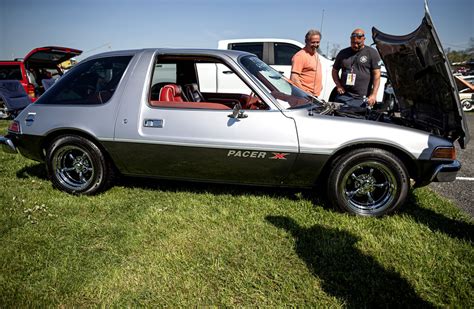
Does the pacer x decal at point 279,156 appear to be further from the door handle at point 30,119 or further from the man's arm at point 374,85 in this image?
the door handle at point 30,119

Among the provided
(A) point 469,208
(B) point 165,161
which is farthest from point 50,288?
(A) point 469,208

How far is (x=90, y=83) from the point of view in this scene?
11.3 feet

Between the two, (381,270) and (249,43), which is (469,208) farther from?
(249,43)

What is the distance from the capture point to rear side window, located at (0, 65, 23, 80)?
29.9 feet

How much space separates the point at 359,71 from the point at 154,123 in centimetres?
298

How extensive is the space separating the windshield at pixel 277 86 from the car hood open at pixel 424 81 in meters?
0.96

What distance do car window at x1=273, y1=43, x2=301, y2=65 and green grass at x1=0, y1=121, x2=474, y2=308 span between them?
5123 mm

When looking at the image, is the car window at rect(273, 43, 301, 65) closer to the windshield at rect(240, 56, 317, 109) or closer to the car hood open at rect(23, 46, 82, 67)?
the windshield at rect(240, 56, 317, 109)

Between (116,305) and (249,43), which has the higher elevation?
(249,43)

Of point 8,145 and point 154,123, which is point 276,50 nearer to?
point 154,123

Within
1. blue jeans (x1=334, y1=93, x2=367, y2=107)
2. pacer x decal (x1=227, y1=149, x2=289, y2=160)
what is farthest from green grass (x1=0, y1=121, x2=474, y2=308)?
blue jeans (x1=334, y1=93, x2=367, y2=107)

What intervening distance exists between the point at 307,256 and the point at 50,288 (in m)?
1.80

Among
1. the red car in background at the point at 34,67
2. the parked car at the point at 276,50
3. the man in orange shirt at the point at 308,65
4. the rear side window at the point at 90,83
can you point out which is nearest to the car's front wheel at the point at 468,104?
the parked car at the point at 276,50

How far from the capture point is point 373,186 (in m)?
3.01
